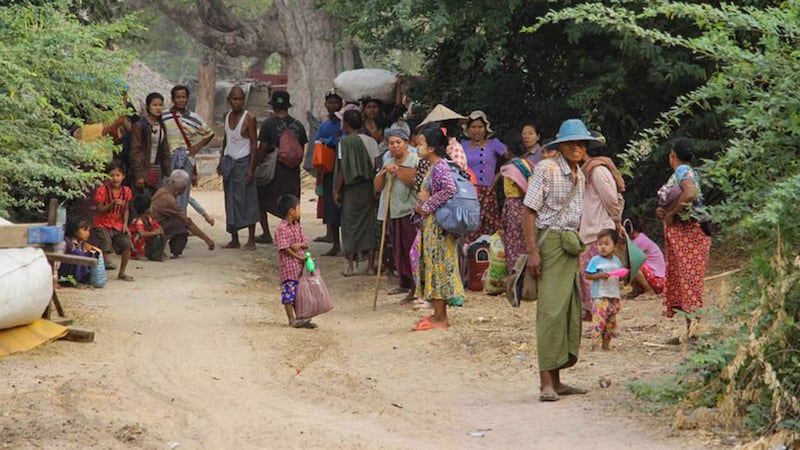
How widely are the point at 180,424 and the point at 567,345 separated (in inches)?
94.6

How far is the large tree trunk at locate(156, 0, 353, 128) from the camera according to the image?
29.5 metres

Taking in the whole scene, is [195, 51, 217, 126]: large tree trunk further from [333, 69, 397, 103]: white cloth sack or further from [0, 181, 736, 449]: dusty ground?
[0, 181, 736, 449]: dusty ground

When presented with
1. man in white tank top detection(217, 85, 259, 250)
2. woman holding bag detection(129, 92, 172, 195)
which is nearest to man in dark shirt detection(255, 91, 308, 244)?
man in white tank top detection(217, 85, 259, 250)

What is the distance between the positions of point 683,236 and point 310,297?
3056mm

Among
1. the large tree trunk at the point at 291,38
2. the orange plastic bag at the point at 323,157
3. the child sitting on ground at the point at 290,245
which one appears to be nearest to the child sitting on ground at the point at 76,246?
the child sitting on ground at the point at 290,245

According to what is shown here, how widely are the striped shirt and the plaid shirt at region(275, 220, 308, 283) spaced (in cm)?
548

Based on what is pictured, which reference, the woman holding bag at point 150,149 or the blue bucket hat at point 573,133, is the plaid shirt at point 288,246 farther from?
the woman holding bag at point 150,149

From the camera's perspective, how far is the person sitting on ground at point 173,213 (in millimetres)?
15500

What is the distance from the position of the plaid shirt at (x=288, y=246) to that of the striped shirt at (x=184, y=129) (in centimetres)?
548

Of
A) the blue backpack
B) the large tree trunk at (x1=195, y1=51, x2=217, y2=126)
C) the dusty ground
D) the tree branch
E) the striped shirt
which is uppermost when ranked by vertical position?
the tree branch

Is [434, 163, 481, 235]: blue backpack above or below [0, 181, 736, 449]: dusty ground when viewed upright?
above

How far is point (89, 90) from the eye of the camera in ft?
36.5

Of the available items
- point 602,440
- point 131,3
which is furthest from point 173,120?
point 131,3

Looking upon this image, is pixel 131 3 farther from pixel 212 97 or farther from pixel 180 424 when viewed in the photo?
Result: pixel 180 424
